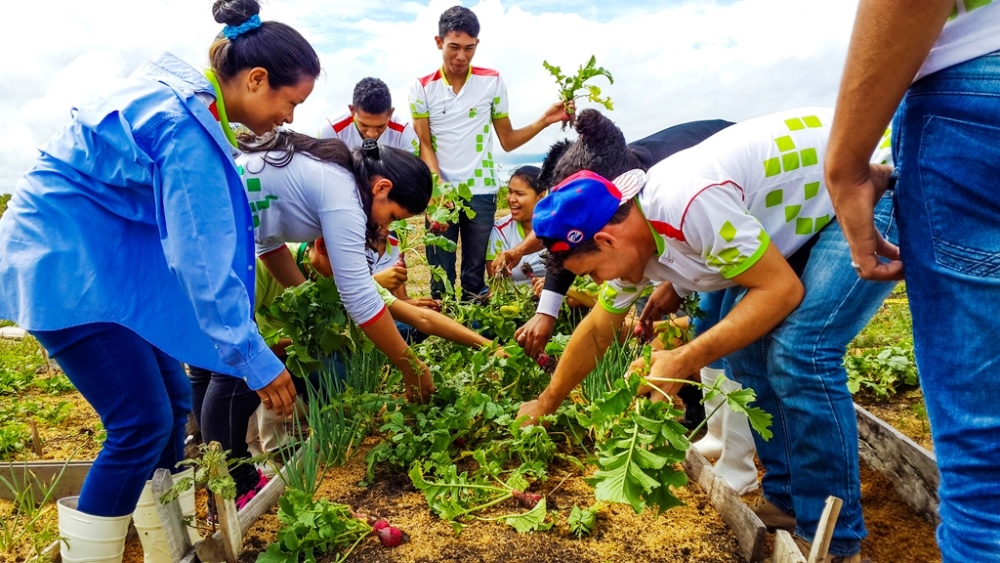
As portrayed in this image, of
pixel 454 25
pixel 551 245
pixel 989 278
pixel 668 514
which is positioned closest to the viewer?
pixel 989 278

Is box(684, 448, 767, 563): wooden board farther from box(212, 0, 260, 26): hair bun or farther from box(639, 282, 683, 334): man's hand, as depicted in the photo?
box(212, 0, 260, 26): hair bun

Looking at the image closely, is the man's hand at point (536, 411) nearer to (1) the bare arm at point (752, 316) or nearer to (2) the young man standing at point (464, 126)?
(1) the bare arm at point (752, 316)

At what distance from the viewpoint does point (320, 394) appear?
235 cm

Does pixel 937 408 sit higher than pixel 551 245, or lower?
lower

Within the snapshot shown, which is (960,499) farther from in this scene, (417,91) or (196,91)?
(417,91)

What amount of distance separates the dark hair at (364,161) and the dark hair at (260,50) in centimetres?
48

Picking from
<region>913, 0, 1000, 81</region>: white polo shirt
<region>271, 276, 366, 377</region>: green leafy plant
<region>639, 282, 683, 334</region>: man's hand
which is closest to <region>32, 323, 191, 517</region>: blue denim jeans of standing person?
<region>271, 276, 366, 377</region>: green leafy plant

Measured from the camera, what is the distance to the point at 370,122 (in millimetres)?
3889

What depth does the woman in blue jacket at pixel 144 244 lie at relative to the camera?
1.65m

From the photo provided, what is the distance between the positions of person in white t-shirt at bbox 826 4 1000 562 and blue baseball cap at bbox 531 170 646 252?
0.59 meters

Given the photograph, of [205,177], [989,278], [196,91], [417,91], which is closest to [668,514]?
[989,278]

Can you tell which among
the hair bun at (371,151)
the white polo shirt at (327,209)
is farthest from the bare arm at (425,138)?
the white polo shirt at (327,209)

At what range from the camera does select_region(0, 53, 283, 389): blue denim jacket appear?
1.64 metres

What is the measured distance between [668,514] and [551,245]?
2.96 ft
